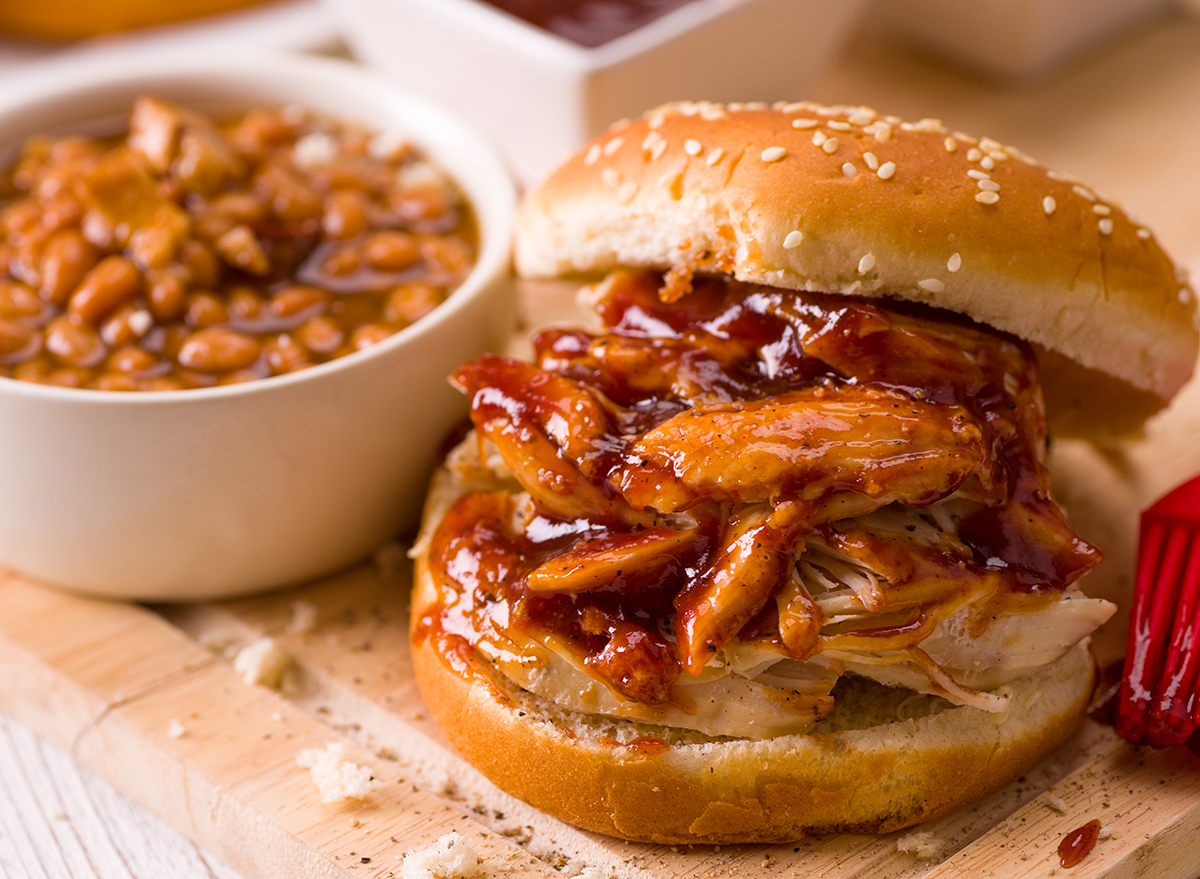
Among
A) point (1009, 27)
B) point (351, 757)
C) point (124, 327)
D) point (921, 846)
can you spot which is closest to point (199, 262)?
point (124, 327)

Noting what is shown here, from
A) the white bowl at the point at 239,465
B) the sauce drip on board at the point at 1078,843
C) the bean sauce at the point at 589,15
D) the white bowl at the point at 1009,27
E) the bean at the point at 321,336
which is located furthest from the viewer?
A: the white bowl at the point at 1009,27

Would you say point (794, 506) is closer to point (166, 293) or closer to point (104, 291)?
point (166, 293)

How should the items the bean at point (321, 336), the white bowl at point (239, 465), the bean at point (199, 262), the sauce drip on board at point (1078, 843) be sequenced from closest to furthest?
the sauce drip on board at point (1078, 843) → the white bowl at point (239, 465) → the bean at point (321, 336) → the bean at point (199, 262)

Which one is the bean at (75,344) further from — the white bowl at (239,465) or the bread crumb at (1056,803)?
the bread crumb at (1056,803)

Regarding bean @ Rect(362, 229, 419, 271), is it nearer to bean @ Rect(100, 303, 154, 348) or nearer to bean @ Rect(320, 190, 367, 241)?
bean @ Rect(320, 190, 367, 241)

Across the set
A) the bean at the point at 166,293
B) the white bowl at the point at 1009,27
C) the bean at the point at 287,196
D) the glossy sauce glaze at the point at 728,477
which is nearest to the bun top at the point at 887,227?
the glossy sauce glaze at the point at 728,477
